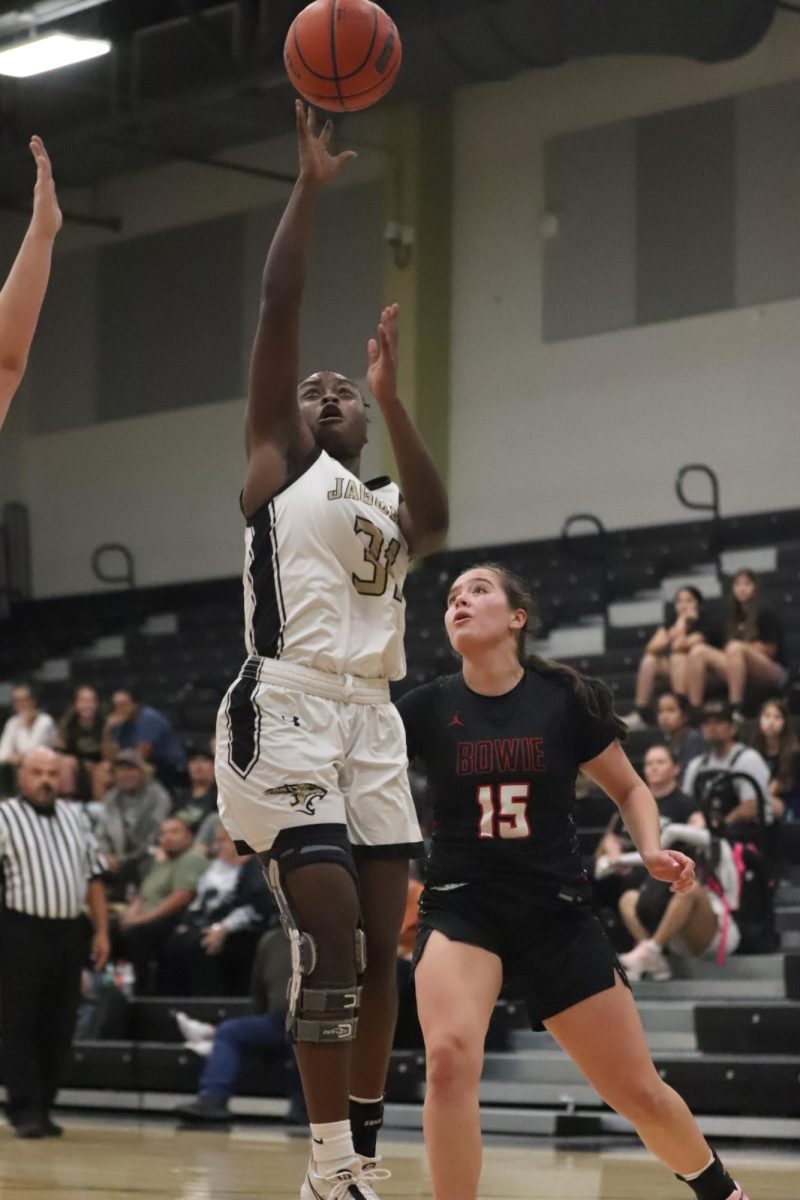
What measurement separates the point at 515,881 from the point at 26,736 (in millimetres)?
11221

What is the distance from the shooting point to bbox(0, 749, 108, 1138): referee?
32.4ft

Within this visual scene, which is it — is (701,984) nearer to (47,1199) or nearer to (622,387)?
(47,1199)

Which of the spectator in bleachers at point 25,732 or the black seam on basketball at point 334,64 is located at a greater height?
the black seam on basketball at point 334,64

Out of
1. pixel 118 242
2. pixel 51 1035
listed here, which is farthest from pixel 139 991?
pixel 118 242

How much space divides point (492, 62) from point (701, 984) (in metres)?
9.20

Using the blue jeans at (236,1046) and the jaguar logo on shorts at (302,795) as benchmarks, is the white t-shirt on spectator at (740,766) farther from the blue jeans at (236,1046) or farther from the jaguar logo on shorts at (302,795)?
the jaguar logo on shorts at (302,795)

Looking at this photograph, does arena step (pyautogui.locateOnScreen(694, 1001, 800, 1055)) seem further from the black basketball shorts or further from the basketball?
the basketball

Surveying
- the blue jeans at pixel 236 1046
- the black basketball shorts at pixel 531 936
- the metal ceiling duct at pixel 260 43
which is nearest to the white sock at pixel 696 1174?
the black basketball shorts at pixel 531 936

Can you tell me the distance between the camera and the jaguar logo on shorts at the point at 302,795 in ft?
14.7

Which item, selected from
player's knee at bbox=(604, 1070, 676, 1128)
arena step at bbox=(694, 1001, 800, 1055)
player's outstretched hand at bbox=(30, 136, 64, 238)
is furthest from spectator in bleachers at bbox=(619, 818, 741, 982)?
player's outstretched hand at bbox=(30, 136, 64, 238)

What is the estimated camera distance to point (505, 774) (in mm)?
4766

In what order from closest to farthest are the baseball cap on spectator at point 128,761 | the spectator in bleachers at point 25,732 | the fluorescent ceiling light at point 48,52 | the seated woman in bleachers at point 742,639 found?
the seated woman in bleachers at point 742,639
the baseball cap on spectator at point 128,761
the fluorescent ceiling light at point 48,52
the spectator in bleachers at point 25,732

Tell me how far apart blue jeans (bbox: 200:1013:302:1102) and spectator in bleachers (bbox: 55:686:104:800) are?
4609 millimetres

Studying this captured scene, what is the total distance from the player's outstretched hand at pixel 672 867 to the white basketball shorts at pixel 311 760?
59cm
